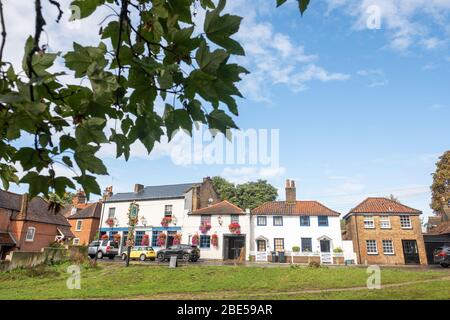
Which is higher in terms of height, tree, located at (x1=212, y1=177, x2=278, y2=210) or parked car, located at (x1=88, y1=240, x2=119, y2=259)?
tree, located at (x1=212, y1=177, x2=278, y2=210)

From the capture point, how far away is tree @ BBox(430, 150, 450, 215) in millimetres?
43500

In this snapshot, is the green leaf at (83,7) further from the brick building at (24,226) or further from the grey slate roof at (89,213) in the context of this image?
the grey slate roof at (89,213)

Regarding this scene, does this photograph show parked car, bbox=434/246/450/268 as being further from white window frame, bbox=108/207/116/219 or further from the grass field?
white window frame, bbox=108/207/116/219

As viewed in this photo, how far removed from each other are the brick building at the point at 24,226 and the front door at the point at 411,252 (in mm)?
36883

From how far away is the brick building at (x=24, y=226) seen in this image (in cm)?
3194

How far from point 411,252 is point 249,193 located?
107ft

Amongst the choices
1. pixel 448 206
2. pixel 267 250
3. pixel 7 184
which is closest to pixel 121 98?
pixel 7 184

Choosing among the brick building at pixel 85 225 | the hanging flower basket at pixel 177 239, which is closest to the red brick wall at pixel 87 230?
the brick building at pixel 85 225

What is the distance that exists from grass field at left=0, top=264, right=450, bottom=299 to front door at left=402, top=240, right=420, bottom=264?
47.2ft

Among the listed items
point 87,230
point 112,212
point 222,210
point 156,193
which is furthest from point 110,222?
point 222,210

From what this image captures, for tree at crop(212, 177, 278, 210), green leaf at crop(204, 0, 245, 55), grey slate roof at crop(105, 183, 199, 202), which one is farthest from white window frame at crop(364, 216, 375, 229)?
green leaf at crop(204, 0, 245, 55)

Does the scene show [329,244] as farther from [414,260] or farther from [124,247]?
[124,247]

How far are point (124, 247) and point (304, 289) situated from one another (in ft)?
97.5
